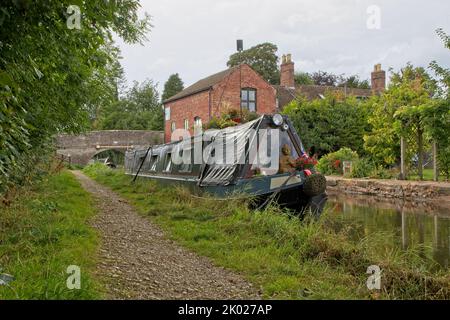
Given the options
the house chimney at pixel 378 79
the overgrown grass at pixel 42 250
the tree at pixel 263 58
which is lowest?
the overgrown grass at pixel 42 250

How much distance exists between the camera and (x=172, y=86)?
55.3 m

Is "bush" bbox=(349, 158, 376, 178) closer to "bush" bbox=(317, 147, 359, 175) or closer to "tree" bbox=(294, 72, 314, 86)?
"bush" bbox=(317, 147, 359, 175)

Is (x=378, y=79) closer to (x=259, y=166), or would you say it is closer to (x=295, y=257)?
(x=259, y=166)

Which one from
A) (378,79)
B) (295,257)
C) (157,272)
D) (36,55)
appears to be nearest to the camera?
(36,55)

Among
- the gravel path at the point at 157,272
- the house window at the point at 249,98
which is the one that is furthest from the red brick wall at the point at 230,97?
the gravel path at the point at 157,272

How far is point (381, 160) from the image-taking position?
19391mm

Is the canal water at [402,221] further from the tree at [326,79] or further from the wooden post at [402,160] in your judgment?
the tree at [326,79]

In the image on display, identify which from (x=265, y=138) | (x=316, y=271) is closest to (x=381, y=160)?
(x=265, y=138)

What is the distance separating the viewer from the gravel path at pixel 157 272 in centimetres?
369

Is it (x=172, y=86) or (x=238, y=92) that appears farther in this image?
(x=172, y=86)

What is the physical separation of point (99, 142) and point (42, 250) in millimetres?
33309

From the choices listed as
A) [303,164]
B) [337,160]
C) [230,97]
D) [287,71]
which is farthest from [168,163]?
[287,71]

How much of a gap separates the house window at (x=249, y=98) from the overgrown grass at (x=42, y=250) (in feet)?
74.0

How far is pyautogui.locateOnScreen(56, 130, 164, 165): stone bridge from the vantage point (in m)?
36.2
